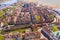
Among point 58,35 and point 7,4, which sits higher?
point 7,4

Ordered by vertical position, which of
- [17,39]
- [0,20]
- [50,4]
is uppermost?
[50,4]

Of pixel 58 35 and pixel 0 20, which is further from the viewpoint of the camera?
pixel 0 20

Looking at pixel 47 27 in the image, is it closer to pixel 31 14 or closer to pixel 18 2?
pixel 31 14

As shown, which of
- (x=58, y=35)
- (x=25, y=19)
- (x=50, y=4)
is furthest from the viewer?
(x=50, y=4)

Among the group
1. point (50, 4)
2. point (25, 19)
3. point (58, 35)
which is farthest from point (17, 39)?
point (50, 4)

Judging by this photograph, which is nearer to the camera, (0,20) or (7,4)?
(0,20)

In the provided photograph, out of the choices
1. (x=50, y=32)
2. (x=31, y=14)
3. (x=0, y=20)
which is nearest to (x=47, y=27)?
(x=50, y=32)

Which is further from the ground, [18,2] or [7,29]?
[18,2]

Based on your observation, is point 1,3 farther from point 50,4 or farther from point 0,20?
point 50,4

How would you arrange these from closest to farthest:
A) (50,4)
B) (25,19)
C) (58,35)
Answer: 1. (58,35)
2. (25,19)
3. (50,4)
